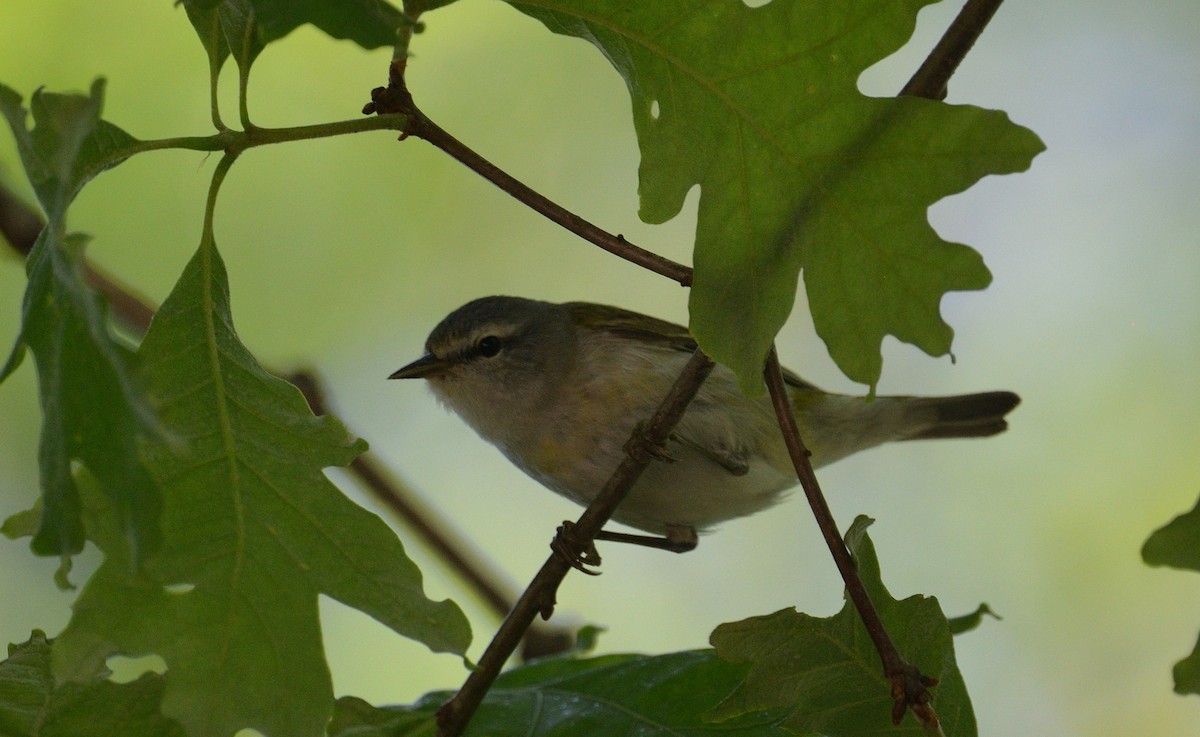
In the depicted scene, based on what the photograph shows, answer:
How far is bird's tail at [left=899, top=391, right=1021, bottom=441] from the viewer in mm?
3721

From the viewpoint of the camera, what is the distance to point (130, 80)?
445 cm

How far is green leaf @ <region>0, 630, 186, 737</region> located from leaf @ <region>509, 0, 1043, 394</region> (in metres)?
0.96

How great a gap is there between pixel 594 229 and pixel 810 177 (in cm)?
30

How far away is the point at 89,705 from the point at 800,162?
1.28m

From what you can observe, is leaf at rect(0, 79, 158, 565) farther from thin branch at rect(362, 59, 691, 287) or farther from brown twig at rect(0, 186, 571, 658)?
brown twig at rect(0, 186, 571, 658)

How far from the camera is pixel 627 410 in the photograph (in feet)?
10.2

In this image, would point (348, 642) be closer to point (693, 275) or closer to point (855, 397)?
point (855, 397)

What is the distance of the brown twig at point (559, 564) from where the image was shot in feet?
6.11

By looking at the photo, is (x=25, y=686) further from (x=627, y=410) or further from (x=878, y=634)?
(x=627, y=410)

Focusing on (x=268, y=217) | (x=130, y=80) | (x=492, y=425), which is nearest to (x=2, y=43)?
(x=130, y=80)

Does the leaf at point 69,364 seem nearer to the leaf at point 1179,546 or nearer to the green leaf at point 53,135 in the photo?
the green leaf at point 53,135

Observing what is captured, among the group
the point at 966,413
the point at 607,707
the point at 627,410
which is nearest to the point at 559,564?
the point at 607,707

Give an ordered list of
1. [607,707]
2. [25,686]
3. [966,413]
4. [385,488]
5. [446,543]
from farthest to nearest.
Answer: [966,413] → [446,543] → [385,488] → [607,707] → [25,686]

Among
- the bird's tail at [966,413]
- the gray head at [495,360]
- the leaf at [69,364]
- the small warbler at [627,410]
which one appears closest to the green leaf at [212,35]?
the leaf at [69,364]
